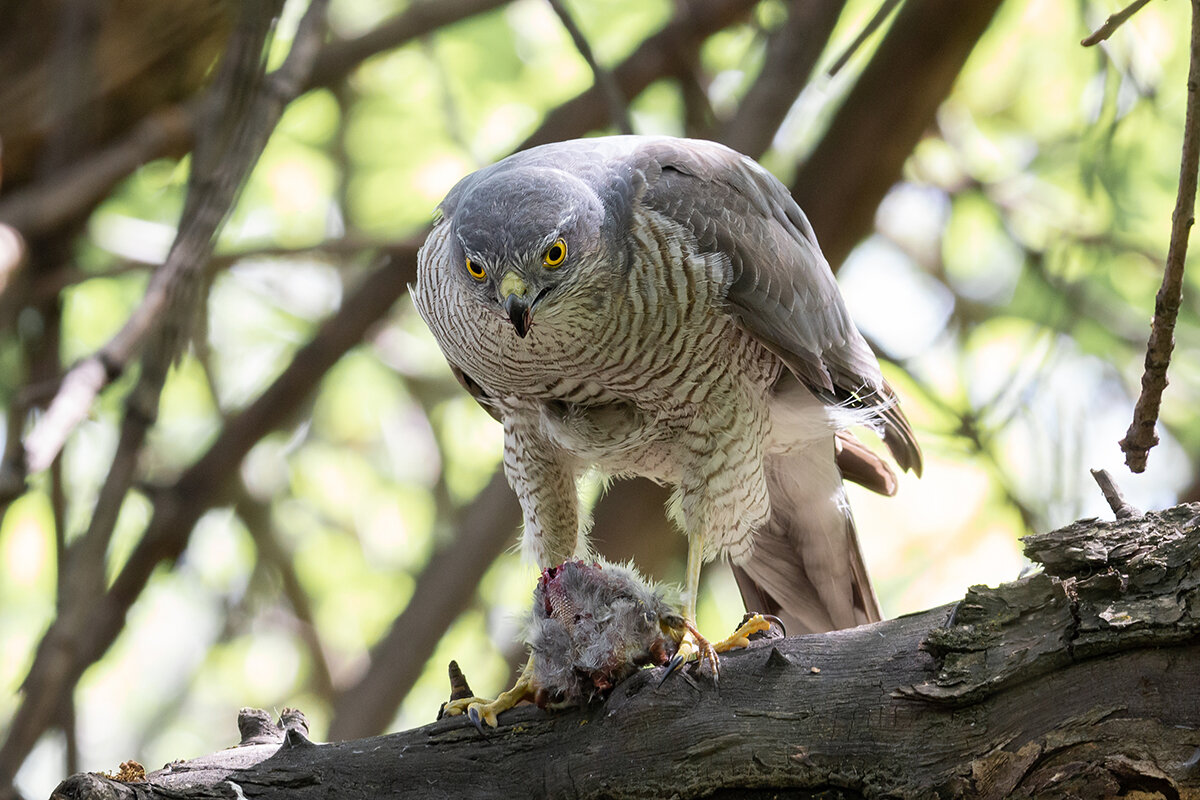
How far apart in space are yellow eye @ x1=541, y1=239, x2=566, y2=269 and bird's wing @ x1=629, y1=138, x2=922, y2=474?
450 millimetres

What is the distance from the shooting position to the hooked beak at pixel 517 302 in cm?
299

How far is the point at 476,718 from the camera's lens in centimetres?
280

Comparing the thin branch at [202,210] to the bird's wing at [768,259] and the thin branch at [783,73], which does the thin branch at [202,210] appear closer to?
the bird's wing at [768,259]

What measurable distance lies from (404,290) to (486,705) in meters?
3.07

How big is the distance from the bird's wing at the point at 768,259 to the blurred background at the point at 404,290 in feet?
1.99

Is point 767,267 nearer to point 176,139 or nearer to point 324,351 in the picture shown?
point 324,351

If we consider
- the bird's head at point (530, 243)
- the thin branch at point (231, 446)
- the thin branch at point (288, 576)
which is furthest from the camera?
the thin branch at point (288, 576)

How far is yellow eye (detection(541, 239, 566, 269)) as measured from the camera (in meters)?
3.09

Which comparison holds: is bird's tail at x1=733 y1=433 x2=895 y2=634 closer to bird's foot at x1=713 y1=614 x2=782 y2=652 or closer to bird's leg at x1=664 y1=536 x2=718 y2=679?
bird's leg at x1=664 y1=536 x2=718 y2=679

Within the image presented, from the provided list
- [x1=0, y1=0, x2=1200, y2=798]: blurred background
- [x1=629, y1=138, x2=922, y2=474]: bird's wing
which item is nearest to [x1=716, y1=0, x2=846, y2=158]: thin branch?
[x1=0, y1=0, x2=1200, y2=798]: blurred background

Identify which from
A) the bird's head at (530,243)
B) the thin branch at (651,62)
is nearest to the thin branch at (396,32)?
the thin branch at (651,62)

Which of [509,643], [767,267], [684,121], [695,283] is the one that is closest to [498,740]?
[695,283]

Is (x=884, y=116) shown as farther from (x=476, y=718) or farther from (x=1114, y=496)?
(x=476, y=718)

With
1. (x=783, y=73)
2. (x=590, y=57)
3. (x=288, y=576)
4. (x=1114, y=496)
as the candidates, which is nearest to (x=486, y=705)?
(x=1114, y=496)
